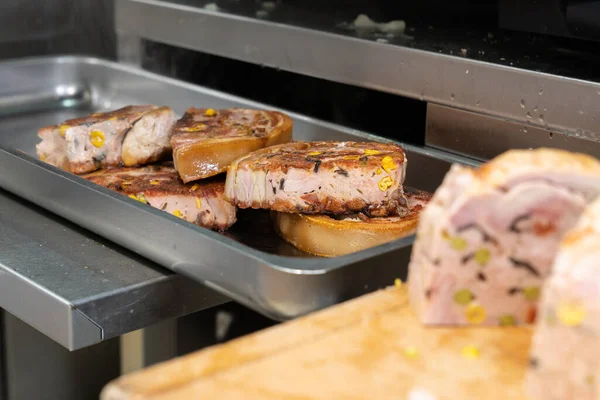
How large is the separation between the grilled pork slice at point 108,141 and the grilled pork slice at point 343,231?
1.60 feet

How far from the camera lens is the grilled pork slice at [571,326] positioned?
98 centimetres

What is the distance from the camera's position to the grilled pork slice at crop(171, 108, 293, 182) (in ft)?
6.42

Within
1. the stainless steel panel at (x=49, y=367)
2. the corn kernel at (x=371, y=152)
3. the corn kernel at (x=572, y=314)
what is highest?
the corn kernel at (x=572, y=314)

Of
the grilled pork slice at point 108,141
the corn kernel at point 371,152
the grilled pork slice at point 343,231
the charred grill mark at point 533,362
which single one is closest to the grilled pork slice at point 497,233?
the charred grill mark at point 533,362

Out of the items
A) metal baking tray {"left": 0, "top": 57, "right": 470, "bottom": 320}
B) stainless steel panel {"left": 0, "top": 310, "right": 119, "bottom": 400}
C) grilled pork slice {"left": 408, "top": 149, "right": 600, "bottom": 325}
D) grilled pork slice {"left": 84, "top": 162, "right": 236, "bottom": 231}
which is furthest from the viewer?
stainless steel panel {"left": 0, "top": 310, "right": 119, "bottom": 400}

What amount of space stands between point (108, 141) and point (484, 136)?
917mm

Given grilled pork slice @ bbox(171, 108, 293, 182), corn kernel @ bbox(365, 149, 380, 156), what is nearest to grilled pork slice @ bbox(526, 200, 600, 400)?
corn kernel @ bbox(365, 149, 380, 156)

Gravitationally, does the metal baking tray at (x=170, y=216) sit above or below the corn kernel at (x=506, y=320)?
below

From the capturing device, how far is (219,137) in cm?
202

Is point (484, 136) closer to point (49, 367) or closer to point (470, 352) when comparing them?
point (470, 352)

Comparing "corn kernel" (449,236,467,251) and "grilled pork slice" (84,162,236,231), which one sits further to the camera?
"grilled pork slice" (84,162,236,231)

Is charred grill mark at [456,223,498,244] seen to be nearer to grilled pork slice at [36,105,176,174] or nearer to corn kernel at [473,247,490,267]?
corn kernel at [473,247,490,267]

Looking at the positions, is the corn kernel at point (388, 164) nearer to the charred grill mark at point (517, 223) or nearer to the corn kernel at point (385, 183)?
the corn kernel at point (385, 183)

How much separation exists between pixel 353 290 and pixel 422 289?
0.26 m
